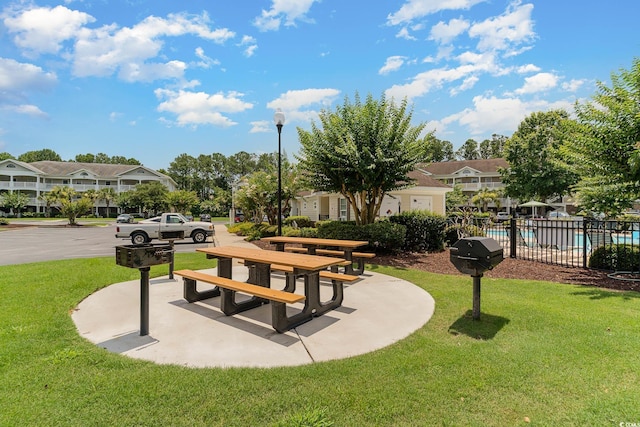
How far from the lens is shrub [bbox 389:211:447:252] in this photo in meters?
11.5

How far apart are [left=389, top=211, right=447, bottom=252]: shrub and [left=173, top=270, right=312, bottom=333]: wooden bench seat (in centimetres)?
738

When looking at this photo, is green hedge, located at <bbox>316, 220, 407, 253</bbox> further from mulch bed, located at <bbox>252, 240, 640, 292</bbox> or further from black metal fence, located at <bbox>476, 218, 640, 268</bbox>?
black metal fence, located at <bbox>476, 218, 640, 268</bbox>

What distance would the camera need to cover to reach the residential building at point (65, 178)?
178 ft

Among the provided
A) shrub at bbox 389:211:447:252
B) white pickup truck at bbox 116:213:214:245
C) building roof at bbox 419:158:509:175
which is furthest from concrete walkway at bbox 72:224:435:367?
building roof at bbox 419:158:509:175

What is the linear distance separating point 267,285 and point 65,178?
223 feet

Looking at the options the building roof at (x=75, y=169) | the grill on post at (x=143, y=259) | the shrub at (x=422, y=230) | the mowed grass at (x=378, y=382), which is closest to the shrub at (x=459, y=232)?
the shrub at (x=422, y=230)

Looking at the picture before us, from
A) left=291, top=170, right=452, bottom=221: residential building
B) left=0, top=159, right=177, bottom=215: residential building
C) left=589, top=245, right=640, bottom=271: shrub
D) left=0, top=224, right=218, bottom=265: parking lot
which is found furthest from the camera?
left=0, top=159, right=177, bottom=215: residential building

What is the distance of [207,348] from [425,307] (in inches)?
128

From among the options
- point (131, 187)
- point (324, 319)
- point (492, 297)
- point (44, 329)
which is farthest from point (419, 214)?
point (131, 187)

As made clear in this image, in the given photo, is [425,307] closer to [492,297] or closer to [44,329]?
[492,297]

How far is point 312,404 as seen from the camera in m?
2.57

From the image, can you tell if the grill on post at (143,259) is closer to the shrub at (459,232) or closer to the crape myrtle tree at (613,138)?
the crape myrtle tree at (613,138)

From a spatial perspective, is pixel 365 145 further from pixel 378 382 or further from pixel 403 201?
pixel 403 201

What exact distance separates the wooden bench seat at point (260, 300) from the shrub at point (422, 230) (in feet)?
24.2
